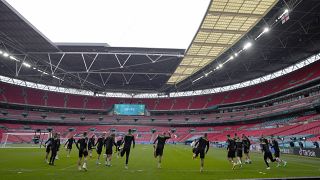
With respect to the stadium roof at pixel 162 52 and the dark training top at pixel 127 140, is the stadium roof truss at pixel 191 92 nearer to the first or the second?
the stadium roof at pixel 162 52

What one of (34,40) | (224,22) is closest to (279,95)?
(224,22)

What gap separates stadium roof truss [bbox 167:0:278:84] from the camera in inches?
967

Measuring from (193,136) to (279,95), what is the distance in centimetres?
2465

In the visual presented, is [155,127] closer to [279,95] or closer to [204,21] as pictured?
[279,95]

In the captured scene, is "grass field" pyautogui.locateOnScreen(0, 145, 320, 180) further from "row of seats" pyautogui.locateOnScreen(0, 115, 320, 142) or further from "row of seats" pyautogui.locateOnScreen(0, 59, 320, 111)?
"row of seats" pyautogui.locateOnScreen(0, 59, 320, 111)

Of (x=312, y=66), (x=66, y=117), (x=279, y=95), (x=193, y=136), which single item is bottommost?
(x=193, y=136)

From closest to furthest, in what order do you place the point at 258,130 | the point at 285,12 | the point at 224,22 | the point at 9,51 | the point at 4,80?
the point at 285,12 < the point at 224,22 < the point at 9,51 < the point at 258,130 < the point at 4,80

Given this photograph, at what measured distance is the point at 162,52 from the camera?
38.6 metres

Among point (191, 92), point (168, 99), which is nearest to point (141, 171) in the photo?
point (191, 92)

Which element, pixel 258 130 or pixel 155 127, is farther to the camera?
pixel 155 127

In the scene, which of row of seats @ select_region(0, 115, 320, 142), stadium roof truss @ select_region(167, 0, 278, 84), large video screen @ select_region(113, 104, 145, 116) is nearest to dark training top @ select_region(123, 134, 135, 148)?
stadium roof truss @ select_region(167, 0, 278, 84)

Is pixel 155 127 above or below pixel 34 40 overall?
below

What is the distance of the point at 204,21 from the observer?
27.9 meters

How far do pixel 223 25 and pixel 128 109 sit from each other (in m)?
50.2
